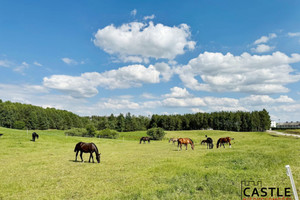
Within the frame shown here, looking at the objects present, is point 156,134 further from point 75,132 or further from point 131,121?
point 131,121

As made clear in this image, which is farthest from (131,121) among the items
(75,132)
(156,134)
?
(156,134)

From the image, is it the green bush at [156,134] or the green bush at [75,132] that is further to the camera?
the green bush at [75,132]

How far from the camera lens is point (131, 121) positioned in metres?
162

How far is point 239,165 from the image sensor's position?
14438mm

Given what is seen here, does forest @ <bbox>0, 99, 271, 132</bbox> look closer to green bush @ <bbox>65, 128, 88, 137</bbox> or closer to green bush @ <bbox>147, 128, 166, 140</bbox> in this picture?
green bush @ <bbox>65, 128, 88, 137</bbox>

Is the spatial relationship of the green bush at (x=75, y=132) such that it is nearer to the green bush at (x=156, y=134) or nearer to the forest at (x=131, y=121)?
the forest at (x=131, y=121)

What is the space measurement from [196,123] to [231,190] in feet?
507

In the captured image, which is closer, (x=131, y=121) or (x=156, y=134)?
(x=156, y=134)

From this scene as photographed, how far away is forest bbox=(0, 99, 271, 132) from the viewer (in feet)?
433

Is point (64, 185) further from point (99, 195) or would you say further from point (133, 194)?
point (133, 194)

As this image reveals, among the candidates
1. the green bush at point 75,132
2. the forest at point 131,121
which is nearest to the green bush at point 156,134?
the green bush at point 75,132

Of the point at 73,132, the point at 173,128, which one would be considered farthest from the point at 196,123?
the point at 73,132

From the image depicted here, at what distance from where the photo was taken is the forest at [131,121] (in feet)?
433

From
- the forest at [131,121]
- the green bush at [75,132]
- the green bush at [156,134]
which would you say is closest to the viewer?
the green bush at [156,134]
